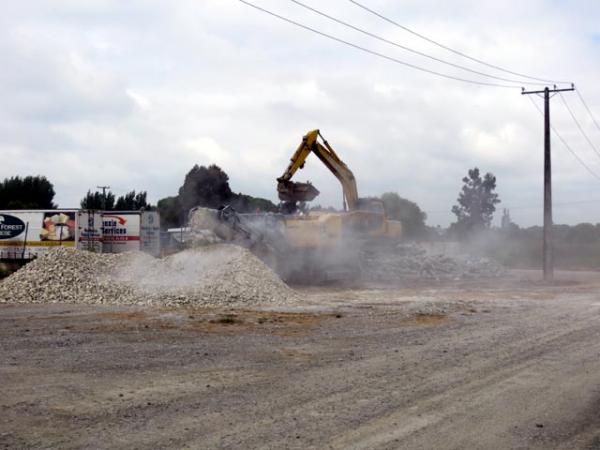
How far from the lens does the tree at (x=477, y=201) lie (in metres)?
81.3

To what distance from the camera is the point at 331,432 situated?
679 cm

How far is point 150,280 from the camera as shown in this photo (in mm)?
21344

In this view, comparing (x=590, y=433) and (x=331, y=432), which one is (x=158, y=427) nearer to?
(x=331, y=432)

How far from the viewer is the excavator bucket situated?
2809cm

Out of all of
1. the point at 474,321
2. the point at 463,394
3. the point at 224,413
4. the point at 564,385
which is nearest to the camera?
the point at 224,413

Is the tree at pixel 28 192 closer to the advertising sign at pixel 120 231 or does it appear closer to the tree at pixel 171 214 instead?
the tree at pixel 171 214

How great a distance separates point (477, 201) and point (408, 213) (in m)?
13.1

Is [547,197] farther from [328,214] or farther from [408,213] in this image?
[408,213]

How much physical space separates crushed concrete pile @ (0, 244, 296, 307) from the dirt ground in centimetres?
320

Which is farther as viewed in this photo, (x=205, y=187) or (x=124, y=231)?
(x=205, y=187)

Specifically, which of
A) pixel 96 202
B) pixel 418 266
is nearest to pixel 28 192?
pixel 96 202

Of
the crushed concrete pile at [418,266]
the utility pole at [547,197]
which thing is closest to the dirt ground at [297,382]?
the crushed concrete pile at [418,266]

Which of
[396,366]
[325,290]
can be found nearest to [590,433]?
[396,366]

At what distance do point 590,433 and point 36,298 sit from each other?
A: 16571mm
